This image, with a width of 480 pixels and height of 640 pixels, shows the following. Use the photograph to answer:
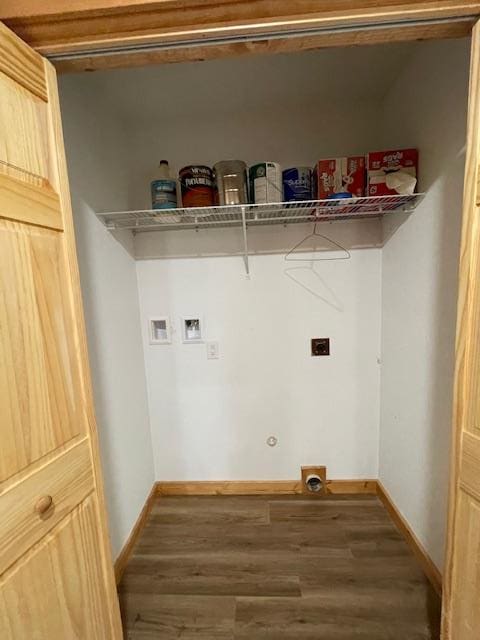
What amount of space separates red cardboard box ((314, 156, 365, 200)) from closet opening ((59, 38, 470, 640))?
0.04 feet

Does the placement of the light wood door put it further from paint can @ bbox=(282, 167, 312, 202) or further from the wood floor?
paint can @ bbox=(282, 167, 312, 202)

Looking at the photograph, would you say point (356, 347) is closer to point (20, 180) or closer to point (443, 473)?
point (443, 473)

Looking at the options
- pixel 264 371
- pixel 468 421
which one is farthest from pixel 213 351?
pixel 468 421

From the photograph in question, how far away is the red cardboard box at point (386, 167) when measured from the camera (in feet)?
4.46

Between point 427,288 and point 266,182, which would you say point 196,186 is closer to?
point 266,182

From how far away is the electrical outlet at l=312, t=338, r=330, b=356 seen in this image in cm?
185

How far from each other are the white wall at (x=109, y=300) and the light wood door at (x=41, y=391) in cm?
60

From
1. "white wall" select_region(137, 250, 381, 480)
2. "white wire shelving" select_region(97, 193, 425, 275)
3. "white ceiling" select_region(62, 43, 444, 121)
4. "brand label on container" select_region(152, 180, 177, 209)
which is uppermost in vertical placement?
"white ceiling" select_region(62, 43, 444, 121)

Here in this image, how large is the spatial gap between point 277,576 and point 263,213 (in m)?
1.84

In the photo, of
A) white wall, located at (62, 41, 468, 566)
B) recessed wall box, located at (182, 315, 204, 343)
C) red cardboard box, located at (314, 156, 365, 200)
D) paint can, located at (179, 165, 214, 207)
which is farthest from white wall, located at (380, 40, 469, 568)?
recessed wall box, located at (182, 315, 204, 343)

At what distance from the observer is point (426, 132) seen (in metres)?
1.31

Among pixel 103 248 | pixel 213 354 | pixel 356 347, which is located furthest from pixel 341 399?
pixel 103 248

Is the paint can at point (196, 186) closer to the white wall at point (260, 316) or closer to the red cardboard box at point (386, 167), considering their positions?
the white wall at point (260, 316)

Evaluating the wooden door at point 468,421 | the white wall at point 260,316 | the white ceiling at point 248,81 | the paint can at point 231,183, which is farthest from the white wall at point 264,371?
the wooden door at point 468,421
